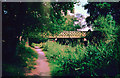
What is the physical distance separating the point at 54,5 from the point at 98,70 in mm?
4478

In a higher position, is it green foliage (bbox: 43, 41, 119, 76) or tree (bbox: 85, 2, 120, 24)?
tree (bbox: 85, 2, 120, 24)

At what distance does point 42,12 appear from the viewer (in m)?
6.65

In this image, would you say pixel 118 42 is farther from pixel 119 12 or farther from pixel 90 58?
pixel 119 12

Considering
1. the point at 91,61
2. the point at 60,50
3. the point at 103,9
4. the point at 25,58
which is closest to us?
the point at 91,61

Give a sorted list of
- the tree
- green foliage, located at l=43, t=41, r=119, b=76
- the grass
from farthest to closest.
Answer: the tree → the grass → green foliage, located at l=43, t=41, r=119, b=76

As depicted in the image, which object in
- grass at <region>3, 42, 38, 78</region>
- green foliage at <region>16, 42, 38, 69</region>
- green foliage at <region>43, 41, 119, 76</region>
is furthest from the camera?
green foliage at <region>16, 42, 38, 69</region>

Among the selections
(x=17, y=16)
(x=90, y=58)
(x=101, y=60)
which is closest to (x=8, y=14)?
(x=17, y=16)

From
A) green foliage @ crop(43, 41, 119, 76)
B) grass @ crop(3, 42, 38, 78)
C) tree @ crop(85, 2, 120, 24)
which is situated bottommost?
grass @ crop(3, 42, 38, 78)

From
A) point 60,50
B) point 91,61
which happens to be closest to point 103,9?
point 60,50

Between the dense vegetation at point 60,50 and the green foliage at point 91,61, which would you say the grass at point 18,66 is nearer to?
the dense vegetation at point 60,50

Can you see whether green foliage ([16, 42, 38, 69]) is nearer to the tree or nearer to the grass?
the grass

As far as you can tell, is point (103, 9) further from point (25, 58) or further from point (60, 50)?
point (25, 58)

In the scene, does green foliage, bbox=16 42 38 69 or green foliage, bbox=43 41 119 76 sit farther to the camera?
green foliage, bbox=16 42 38 69

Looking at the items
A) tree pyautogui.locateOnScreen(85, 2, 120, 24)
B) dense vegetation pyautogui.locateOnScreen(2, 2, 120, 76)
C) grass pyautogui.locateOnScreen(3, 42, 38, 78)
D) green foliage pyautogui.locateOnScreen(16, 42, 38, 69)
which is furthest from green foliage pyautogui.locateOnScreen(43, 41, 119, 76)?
tree pyautogui.locateOnScreen(85, 2, 120, 24)
